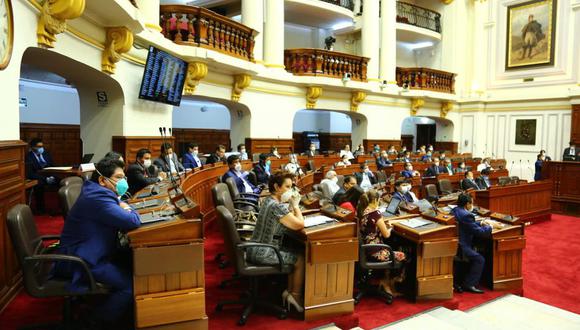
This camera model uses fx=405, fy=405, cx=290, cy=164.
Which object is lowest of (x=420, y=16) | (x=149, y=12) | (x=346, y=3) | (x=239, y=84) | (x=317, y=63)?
(x=239, y=84)

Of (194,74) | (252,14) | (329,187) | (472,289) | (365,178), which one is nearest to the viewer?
(472,289)

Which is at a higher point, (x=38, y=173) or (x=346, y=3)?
(x=346, y=3)

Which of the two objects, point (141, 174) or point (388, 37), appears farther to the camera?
point (388, 37)

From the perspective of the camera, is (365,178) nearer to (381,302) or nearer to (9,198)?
(381,302)

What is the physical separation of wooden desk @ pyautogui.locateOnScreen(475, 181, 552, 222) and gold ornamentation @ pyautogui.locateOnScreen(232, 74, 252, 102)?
559cm

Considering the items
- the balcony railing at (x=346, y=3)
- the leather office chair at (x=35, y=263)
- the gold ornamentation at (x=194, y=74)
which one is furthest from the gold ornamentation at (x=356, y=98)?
the leather office chair at (x=35, y=263)

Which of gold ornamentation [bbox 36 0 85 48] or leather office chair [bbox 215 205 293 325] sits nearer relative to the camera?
leather office chair [bbox 215 205 293 325]

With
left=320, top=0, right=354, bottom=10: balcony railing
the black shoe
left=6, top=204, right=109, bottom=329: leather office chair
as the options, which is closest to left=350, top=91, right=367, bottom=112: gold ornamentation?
left=320, top=0, right=354, bottom=10: balcony railing

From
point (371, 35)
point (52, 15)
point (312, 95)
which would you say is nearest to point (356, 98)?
point (312, 95)

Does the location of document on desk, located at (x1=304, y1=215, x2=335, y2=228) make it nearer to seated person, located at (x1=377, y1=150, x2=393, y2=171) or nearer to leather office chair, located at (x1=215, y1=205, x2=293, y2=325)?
leather office chair, located at (x1=215, y1=205, x2=293, y2=325)

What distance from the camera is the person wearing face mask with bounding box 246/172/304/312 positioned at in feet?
10.6

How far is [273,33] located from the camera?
10805 mm

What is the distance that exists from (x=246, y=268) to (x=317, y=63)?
30.4 feet

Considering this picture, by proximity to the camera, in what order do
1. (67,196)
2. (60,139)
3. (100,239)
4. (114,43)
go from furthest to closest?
1. (60,139)
2. (114,43)
3. (67,196)
4. (100,239)
